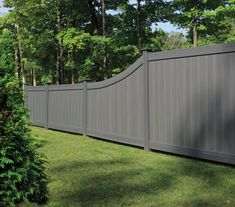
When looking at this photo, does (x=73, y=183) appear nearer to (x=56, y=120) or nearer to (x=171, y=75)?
(x=171, y=75)

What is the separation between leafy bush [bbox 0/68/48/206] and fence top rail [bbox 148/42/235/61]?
426cm

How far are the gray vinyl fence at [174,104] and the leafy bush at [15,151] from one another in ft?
13.4

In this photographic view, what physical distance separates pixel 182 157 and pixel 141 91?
1938mm

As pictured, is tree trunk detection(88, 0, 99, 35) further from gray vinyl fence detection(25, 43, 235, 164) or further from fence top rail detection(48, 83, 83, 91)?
gray vinyl fence detection(25, 43, 235, 164)

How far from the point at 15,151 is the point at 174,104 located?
501 cm

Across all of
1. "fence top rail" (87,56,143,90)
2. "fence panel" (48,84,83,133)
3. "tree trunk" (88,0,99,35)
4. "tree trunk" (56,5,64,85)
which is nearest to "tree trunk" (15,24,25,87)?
"fence panel" (48,84,83,133)

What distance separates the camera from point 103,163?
8.45 metres

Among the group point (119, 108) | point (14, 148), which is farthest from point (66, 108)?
point (14, 148)

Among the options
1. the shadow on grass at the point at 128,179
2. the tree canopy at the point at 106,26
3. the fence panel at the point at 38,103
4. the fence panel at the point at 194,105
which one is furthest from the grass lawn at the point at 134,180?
the tree canopy at the point at 106,26

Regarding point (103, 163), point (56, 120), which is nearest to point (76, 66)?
point (56, 120)

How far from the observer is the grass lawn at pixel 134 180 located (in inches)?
221

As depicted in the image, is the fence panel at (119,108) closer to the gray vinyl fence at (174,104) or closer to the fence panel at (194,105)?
the gray vinyl fence at (174,104)

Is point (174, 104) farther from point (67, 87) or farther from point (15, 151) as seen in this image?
point (67, 87)

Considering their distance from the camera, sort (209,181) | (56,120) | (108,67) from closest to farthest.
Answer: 1. (209,181)
2. (56,120)
3. (108,67)
